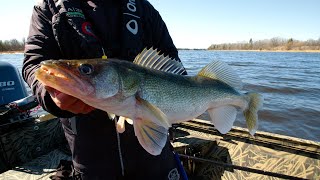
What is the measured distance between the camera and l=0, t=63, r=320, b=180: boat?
4.14 meters

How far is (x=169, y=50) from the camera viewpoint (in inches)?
105

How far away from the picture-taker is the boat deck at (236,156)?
13.4 feet

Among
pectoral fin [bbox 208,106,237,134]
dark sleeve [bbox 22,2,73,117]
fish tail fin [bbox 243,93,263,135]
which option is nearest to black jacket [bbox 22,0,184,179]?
dark sleeve [bbox 22,2,73,117]

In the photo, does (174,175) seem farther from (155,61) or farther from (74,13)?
(74,13)

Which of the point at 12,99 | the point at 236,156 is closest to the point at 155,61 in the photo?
the point at 236,156

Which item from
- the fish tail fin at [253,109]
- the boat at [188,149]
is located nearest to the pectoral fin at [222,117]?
the fish tail fin at [253,109]

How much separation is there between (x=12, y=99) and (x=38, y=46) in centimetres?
304

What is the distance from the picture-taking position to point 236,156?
4586mm

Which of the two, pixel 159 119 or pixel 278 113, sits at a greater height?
pixel 159 119

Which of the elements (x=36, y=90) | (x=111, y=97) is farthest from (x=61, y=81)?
Answer: (x=36, y=90)

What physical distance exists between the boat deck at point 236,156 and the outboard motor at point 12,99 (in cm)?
72

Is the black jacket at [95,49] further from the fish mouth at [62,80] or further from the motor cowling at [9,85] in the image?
the motor cowling at [9,85]

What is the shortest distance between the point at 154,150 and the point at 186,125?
3.61m

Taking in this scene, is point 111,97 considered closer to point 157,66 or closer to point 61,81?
point 61,81
